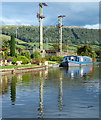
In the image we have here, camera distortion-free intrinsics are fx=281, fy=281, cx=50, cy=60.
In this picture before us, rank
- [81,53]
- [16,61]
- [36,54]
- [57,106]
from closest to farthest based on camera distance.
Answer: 1. [57,106]
2. [16,61]
3. [36,54]
4. [81,53]

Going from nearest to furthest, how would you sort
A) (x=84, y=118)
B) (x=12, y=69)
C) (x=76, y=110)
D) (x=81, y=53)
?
(x=84, y=118)
(x=76, y=110)
(x=12, y=69)
(x=81, y=53)

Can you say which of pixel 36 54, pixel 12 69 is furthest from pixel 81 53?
pixel 12 69

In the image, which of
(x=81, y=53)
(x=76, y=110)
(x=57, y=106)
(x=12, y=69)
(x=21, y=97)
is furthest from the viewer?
(x=81, y=53)

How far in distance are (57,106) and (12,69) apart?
41.4 metres

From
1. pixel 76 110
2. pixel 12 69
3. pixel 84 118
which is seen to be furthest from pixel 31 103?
pixel 12 69

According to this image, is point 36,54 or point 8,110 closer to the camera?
point 8,110

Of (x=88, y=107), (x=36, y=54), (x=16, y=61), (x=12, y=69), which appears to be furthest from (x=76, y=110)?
(x=36, y=54)

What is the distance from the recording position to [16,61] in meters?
83.1

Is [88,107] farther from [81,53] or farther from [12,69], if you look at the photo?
[81,53]

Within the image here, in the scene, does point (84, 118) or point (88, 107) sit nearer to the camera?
point (84, 118)

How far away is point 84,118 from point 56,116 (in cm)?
183

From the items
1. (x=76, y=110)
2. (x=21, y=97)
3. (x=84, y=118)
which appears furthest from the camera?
(x=21, y=97)

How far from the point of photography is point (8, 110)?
2002 centimetres

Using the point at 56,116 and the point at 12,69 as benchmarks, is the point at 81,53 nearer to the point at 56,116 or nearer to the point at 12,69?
the point at 12,69
